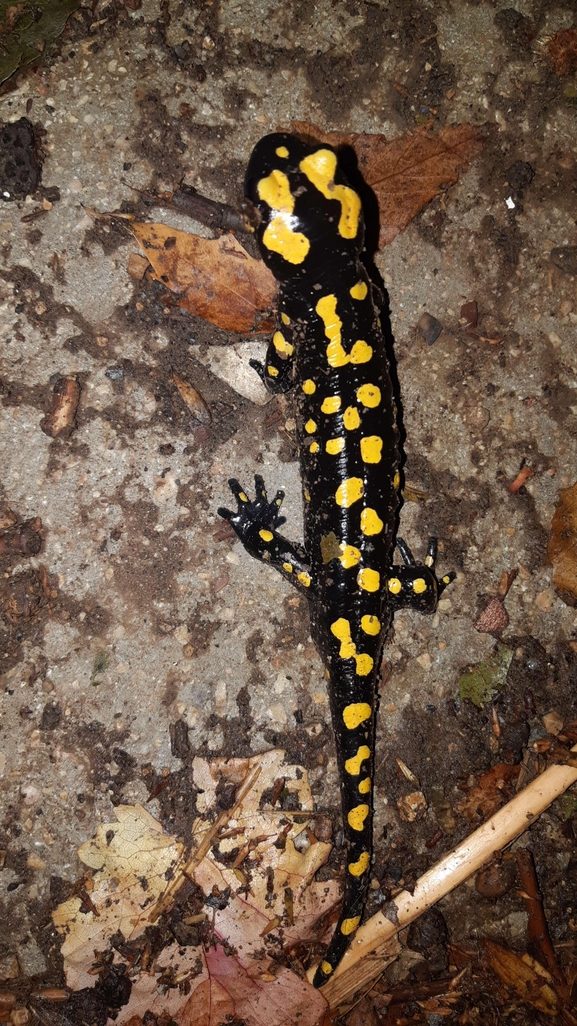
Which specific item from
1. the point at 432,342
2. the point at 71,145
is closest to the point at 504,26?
the point at 432,342

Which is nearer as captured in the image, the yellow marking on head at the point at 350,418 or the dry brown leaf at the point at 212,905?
the yellow marking on head at the point at 350,418

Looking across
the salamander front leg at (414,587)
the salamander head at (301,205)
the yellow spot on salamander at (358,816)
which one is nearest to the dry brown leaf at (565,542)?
Answer: the salamander front leg at (414,587)

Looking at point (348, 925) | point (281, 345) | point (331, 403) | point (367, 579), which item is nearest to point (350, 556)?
point (367, 579)

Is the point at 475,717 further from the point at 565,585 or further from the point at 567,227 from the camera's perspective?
the point at 567,227

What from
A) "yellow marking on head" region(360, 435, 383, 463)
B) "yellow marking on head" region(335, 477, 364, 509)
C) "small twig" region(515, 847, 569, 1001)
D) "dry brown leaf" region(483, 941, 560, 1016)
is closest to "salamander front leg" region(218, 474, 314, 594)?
"yellow marking on head" region(335, 477, 364, 509)

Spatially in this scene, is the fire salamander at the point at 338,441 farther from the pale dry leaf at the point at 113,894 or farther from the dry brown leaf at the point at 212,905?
the pale dry leaf at the point at 113,894

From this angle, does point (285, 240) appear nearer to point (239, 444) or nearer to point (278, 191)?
point (278, 191)

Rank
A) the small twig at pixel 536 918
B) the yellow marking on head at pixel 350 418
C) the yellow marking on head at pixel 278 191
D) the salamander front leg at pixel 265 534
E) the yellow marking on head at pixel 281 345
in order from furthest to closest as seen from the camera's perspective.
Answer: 1. the small twig at pixel 536 918
2. the salamander front leg at pixel 265 534
3. the yellow marking on head at pixel 281 345
4. the yellow marking on head at pixel 350 418
5. the yellow marking on head at pixel 278 191
